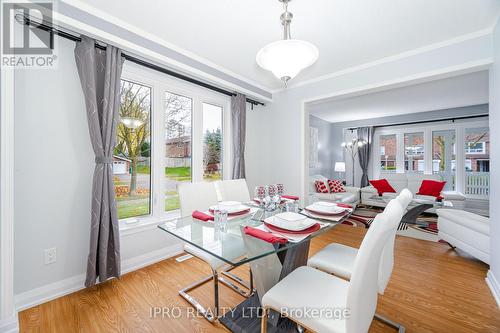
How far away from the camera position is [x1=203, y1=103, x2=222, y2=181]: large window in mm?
3231

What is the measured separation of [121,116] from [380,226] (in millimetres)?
2641

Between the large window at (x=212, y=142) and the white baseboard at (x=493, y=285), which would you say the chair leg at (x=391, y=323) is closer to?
the white baseboard at (x=493, y=285)

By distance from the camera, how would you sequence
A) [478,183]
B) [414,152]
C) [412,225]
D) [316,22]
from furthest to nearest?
[414,152] < [478,183] < [412,225] < [316,22]

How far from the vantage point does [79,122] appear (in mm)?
1986


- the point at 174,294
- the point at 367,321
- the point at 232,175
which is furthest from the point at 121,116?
the point at 367,321

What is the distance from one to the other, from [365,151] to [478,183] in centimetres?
256

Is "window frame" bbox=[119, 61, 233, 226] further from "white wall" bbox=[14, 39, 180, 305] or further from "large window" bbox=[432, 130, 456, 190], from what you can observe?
"large window" bbox=[432, 130, 456, 190]

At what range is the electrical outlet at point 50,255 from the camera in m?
1.82

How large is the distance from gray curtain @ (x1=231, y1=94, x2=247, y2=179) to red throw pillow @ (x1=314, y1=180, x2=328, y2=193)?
231 cm

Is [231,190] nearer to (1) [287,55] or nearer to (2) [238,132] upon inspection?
(2) [238,132]

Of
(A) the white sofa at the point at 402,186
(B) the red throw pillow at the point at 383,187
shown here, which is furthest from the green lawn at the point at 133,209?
(B) the red throw pillow at the point at 383,187

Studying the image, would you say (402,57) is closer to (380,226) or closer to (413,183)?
(380,226)

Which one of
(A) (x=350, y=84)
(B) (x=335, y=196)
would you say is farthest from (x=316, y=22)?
(B) (x=335, y=196)

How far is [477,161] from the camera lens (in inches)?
204
